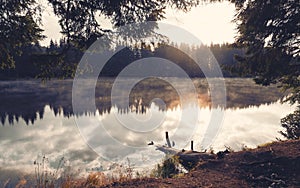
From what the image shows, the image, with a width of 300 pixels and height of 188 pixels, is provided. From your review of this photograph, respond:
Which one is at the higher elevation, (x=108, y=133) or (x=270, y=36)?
(x=270, y=36)

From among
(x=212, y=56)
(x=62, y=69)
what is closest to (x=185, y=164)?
(x=62, y=69)

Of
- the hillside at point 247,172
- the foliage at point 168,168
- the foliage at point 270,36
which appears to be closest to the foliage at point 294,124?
the foliage at point 270,36

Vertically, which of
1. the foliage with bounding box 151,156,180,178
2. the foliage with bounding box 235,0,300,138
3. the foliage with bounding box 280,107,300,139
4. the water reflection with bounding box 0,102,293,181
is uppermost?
the foliage with bounding box 235,0,300,138

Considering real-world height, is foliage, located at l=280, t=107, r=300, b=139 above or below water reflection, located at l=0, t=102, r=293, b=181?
above

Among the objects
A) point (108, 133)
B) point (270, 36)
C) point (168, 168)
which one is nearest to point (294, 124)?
point (270, 36)

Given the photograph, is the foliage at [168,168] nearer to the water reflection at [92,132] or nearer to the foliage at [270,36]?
the water reflection at [92,132]

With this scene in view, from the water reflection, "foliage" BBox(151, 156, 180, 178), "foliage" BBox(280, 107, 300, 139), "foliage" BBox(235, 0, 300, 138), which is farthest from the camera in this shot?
"foliage" BBox(280, 107, 300, 139)

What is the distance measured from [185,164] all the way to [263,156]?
3084 millimetres

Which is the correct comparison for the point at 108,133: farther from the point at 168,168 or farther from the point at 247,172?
the point at 247,172

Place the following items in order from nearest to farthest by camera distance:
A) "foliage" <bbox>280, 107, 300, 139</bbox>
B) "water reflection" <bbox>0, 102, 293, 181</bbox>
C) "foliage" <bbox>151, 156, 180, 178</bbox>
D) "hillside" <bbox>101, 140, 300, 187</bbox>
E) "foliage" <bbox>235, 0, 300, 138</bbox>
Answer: "hillside" <bbox>101, 140, 300, 187</bbox> → "foliage" <bbox>235, 0, 300, 138</bbox> → "foliage" <bbox>151, 156, 180, 178</bbox> → "water reflection" <bbox>0, 102, 293, 181</bbox> → "foliage" <bbox>280, 107, 300, 139</bbox>

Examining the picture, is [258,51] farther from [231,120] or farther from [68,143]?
[231,120]

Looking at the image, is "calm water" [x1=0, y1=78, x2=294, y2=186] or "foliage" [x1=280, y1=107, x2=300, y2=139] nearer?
"calm water" [x1=0, y1=78, x2=294, y2=186]

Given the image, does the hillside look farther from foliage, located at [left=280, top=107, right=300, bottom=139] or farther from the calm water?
foliage, located at [left=280, top=107, right=300, bottom=139]

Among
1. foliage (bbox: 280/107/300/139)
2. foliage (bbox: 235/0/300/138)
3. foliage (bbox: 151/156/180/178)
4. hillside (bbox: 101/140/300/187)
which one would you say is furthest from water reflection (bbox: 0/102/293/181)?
foliage (bbox: 235/0/300/138)
